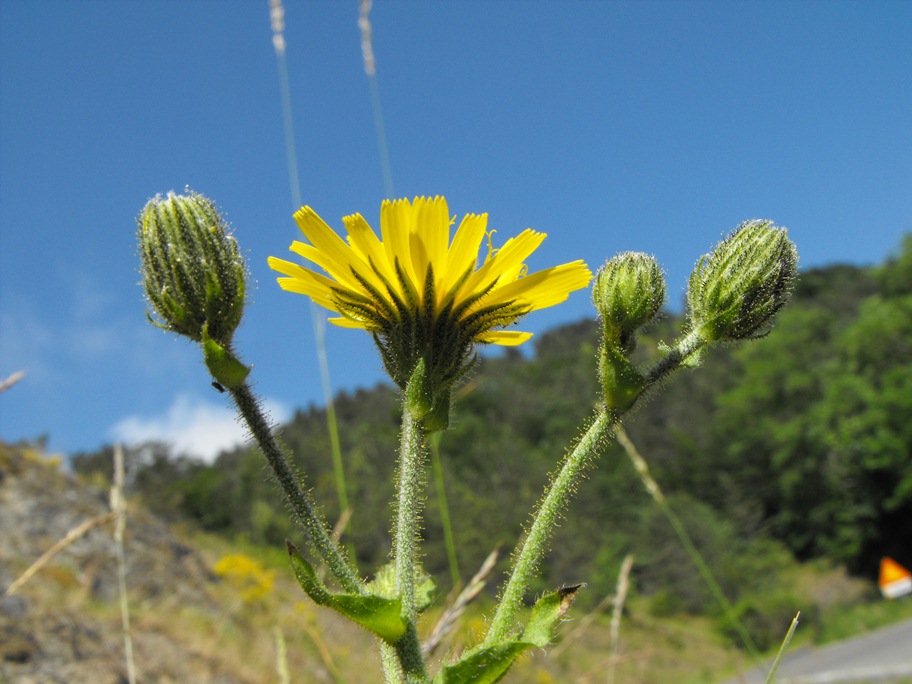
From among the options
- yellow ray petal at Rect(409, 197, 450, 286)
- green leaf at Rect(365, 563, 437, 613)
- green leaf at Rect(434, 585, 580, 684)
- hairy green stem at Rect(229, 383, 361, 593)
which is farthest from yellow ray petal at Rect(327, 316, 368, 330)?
green leaf at Rect(434, 585, 580, 684)

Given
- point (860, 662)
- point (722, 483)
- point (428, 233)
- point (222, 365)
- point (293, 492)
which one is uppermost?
point (428, 233)

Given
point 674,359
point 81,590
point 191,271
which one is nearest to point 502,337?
point 674,359

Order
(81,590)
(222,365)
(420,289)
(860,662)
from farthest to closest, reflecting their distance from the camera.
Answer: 1. (860,662)
2. (81,590)
3. (420,289)
4. (222,365)

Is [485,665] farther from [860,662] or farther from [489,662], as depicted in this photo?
[860,662]

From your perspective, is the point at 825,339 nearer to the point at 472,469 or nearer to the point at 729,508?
the point at 729,508

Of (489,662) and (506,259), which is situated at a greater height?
(506,259)

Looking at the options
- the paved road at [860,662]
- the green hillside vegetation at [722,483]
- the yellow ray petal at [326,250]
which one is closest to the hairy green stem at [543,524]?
the yellow ray petal at [326,250]

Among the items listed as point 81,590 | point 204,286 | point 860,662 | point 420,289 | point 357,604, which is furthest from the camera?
point 860,662

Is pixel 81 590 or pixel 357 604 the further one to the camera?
pixel 81 590
